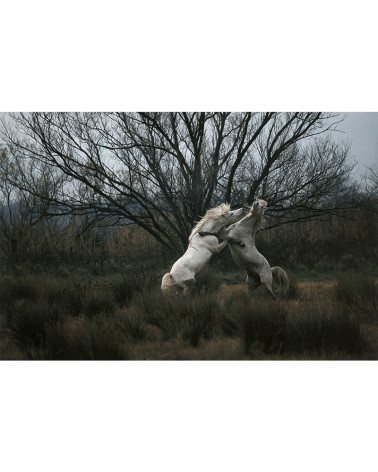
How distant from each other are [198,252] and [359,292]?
199 centimetres

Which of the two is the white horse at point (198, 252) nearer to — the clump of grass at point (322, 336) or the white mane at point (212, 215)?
the white mane at point (212, 215)

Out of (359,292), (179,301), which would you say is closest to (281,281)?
(359,292)

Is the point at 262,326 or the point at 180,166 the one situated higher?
the point at 180,166

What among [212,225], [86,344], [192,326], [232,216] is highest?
[232,216]

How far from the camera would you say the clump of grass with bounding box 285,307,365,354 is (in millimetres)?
4797

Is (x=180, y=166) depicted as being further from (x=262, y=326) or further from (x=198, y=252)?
(x=262, y=326)

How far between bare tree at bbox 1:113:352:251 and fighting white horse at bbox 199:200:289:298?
118cm

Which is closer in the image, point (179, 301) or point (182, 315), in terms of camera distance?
point (182, 315)

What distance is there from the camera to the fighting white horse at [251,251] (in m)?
6.45

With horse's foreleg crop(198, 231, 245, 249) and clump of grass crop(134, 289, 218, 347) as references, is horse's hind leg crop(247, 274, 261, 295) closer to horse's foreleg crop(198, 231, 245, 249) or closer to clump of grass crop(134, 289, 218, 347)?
horse's foreleg crop(198, 231, 245, 249)

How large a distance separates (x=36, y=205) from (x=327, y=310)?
14.8ft

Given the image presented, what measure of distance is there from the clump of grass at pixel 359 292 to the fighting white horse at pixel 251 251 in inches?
27.6

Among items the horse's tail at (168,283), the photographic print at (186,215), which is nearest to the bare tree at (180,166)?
the photographic print at (186,215)

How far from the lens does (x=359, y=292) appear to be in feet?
19.8
